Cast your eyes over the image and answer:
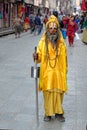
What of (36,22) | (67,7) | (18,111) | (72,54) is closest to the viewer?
(18,111)

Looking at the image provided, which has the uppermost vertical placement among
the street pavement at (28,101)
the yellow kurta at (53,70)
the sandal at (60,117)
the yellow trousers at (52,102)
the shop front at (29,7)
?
the yellow kurta at (53,70)

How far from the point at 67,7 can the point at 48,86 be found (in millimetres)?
118449

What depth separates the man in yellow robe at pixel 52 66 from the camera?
24.9ft

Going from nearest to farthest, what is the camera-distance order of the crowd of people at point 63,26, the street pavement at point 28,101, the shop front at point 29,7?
the street pavement at point 28,101 → the crowd of people at point 63,26 → the shop front at point 29,7

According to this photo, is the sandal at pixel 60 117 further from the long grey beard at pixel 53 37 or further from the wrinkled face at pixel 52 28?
the wrinkled face at pixel 52 28

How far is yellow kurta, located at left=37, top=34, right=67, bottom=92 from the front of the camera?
760 cm

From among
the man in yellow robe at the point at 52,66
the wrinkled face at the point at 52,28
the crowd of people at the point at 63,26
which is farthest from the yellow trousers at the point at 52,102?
the crowd of people at the point at 63,26

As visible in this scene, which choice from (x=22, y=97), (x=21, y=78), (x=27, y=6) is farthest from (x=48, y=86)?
(x=27, y=6)

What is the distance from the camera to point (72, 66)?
15.5 meters

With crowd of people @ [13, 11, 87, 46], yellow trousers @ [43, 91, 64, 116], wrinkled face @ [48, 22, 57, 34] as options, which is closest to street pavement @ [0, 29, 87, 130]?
yellow trousers @ [43, 91, 64, 116]

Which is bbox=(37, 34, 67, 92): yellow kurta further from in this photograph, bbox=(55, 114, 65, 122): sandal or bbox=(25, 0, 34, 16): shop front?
bbox=(25, 0, 34, 16): shop front

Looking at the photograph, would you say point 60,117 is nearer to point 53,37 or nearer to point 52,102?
point 52,102

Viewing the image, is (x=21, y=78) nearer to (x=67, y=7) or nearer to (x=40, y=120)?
(x=40, y=120)

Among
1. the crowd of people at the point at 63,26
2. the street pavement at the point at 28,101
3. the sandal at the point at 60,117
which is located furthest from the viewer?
the crowd of people at the point at 63,26
